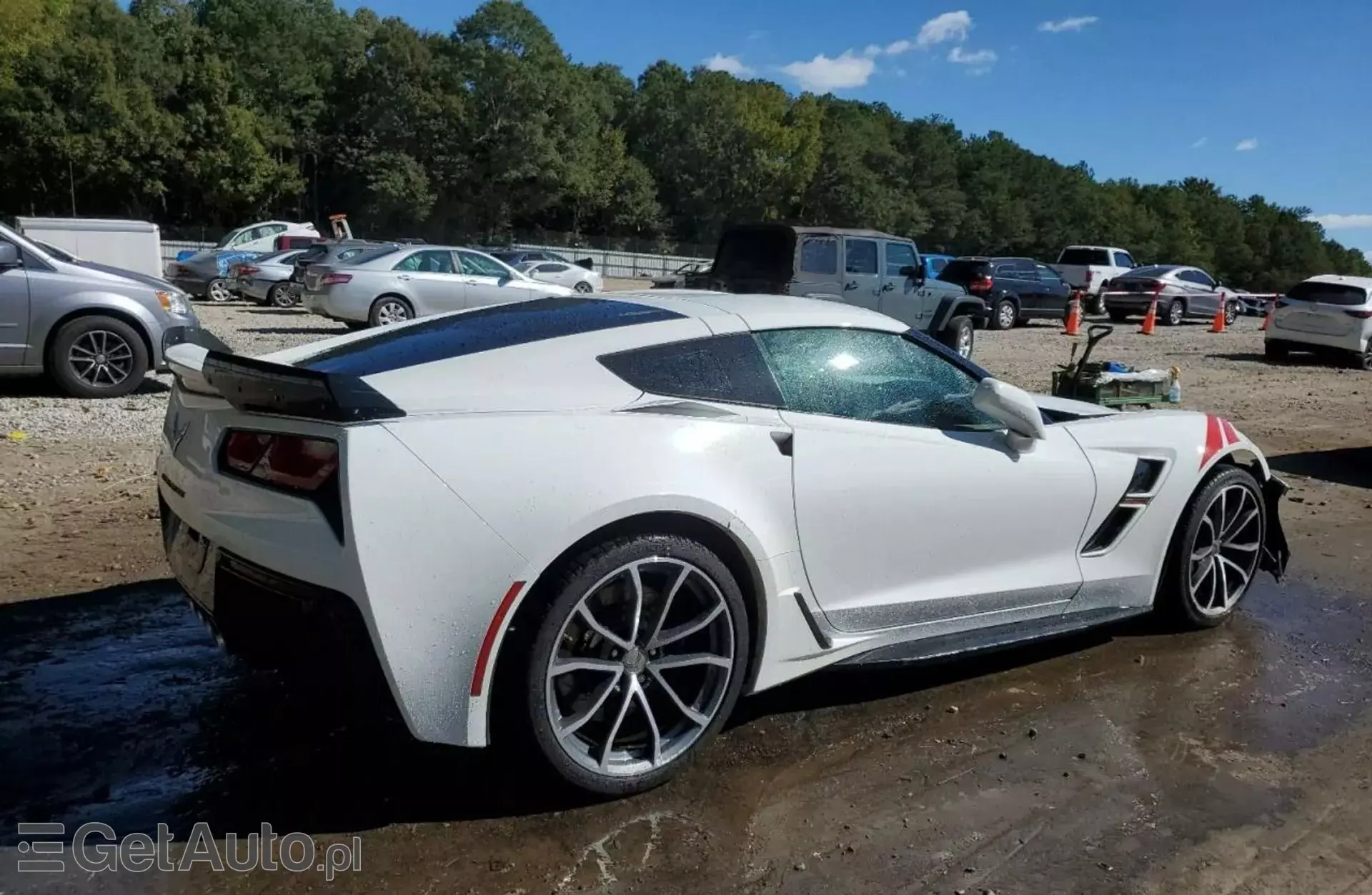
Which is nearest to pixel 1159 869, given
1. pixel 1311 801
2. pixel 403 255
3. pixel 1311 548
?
pixel 1311 801

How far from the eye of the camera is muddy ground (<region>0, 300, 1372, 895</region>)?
272 centimetres

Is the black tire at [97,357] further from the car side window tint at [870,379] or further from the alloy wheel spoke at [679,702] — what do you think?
the alloy wheel spoke at [679,702]

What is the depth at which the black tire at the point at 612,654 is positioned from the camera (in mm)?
2770

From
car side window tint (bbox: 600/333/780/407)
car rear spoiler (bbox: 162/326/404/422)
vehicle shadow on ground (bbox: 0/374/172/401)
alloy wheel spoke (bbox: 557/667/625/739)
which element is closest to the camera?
car rear spoiler (bbox: 162/326/404/422)

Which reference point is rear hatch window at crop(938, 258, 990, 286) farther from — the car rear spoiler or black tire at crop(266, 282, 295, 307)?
the car rear spoiler

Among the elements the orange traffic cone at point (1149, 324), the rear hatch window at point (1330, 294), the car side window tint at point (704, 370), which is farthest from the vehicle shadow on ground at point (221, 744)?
the orange traffic cone at point (1149, 324)

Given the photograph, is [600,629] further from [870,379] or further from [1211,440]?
[1211,440]

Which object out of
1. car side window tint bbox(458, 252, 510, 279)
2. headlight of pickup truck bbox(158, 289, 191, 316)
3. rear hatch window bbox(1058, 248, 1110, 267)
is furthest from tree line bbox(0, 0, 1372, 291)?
headlight of pickup truck bbox(158, 289, 191, 316)

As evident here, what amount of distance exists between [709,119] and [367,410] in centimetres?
7630

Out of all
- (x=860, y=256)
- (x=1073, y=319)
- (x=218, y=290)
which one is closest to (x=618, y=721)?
(x=860, y=256)

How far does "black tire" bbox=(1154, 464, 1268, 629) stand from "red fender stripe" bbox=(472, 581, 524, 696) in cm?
297

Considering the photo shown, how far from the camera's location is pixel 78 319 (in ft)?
29.0

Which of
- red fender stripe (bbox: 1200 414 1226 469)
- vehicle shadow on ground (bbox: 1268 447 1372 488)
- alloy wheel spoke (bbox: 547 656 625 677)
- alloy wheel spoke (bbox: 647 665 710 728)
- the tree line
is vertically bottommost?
vehicle shadow on ground (bbox: 1268 447 1372 488)

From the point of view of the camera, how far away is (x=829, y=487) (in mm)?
3270
